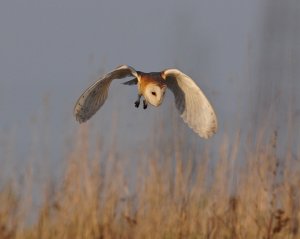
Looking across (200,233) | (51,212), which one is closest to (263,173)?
(200,233)

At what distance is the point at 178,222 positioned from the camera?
4.11 meters

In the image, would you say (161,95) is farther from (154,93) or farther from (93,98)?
(93,98)

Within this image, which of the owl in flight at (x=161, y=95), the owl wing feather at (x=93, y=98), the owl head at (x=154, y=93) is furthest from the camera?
the owl wing feather at (x=93, y=98)

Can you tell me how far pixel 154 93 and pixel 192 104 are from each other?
638 mm

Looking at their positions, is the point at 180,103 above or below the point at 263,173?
Answer: above

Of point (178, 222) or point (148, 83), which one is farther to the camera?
point (178, 222)

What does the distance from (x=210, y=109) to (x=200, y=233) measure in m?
1.19

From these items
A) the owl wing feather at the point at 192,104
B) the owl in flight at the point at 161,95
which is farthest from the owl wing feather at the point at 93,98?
the owl wing feather at the point at 192,104

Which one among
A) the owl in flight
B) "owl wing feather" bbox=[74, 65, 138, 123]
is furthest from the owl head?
"owl wing feather" bbox=[74, 65, 138, 123]

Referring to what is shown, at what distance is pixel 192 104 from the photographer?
349 cm

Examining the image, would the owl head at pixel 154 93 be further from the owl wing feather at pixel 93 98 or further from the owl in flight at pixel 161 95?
the owl wing feather at pixel 93 98

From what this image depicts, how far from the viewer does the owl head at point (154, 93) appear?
2.80 meters

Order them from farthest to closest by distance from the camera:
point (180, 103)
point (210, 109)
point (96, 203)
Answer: point (96, 203), point (180, 103), point (210, 109)

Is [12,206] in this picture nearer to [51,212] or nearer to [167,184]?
[51,212]
